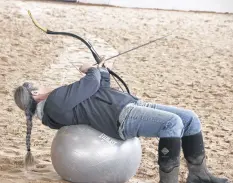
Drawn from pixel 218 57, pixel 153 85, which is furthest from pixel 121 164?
pixel 218 57

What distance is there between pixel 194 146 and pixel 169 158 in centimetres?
26

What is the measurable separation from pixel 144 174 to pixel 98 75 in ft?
3.38

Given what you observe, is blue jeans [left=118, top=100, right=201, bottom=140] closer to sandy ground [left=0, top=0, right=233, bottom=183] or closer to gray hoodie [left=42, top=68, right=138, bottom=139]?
gray hoodie [left=42, top=68, right=138, bottom=139]

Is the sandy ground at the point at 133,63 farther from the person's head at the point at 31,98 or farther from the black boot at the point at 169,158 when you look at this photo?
the black boot at the point at 169,158

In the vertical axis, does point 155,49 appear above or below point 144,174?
below

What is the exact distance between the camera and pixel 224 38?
10727 millimetres

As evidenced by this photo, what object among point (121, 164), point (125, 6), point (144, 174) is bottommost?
point (125, 6)

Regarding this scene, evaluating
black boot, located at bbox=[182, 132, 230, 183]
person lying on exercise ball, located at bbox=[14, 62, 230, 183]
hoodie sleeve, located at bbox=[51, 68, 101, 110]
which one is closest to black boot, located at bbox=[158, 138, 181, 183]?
person lying on exercise ball, located at bbox=[14, 62, 230, 183]

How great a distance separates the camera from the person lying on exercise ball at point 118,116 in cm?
338

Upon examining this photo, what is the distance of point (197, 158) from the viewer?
3576mm

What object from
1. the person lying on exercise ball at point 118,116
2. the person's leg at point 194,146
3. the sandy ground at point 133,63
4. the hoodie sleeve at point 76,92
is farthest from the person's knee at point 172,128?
the sandy ground at point 133,63

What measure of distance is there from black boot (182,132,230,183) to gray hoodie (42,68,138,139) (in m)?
0.46

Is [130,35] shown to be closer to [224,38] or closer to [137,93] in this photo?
[224,38]

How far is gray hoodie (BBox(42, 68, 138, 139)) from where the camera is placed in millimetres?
3463
